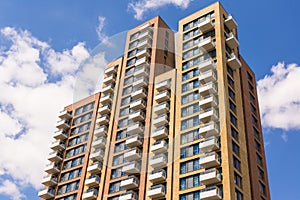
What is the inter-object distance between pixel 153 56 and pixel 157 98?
8516mm

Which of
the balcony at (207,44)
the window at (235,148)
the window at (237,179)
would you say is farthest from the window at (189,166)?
the balcony at (207,44)

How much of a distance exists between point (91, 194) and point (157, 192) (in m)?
12.4

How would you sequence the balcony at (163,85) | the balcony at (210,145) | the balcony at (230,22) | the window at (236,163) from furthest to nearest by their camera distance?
the balcony at (230,22), the balcony at (163,85), the window at (236,163), the balcony at (210,145)

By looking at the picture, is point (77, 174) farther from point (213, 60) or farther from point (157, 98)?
point (213, 60)

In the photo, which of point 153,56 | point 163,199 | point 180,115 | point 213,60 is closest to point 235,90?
point 213,60

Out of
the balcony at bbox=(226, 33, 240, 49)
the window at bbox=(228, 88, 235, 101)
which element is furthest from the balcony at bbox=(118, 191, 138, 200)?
the balcony at bbox=(226, 33, 240, 49)

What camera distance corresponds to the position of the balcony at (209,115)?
44312 mm

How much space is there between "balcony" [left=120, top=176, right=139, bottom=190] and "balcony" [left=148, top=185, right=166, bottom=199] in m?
3.71

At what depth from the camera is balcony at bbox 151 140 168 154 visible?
46031mm

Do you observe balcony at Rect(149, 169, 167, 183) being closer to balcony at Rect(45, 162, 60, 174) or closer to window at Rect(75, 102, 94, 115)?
balcony at Rect(45, 162, 60, 174)

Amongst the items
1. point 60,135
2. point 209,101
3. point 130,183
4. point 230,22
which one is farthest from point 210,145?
point 60,135

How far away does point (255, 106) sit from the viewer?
5747 centimetres

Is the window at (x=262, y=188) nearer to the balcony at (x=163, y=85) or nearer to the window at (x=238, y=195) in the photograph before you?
the window at (x=238, y=195)

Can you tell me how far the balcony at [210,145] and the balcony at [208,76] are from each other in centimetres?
740
